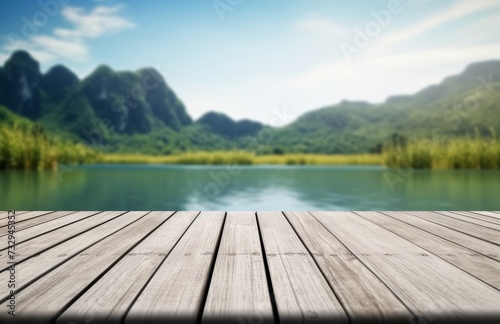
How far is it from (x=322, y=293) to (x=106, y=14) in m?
70.4

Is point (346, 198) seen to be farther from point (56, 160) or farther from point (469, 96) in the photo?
point (469, 96)

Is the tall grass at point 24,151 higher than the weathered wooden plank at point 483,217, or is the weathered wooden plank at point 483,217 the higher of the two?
the tall grass at point 24,151

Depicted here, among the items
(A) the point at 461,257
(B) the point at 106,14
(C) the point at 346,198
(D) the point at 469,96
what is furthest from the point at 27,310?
(B) the point at 106,14

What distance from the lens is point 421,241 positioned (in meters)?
1.69

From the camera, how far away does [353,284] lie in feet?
3.48

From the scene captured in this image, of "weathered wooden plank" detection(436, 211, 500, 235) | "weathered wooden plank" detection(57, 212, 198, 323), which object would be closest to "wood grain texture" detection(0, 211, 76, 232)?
"weathered wooden plank" detection(57, 212, 198, 323)

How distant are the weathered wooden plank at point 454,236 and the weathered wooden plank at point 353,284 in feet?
1.82

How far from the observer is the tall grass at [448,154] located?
38.9ft

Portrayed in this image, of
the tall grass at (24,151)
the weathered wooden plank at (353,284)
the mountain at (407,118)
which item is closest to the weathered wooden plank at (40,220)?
the weathered wooden plank at (353,284)

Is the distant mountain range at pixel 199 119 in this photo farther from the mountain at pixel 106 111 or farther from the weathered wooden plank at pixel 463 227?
the weathered wooden plank at pixel 463 227

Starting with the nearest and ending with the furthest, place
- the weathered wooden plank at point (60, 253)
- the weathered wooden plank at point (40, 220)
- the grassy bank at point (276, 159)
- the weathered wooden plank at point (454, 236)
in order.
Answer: the weathered wooden plank at point (60, 253) → the weathered wooden plank at point (454, 236) → the weathered wooden plank at point (40, 220) → the grassy bank at point (276, 159)

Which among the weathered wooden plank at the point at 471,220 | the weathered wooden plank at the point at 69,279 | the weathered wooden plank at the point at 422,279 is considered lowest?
the weathered wooden plank at the point at 471,220

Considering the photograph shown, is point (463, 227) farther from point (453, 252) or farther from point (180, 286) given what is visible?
point (180, 286)

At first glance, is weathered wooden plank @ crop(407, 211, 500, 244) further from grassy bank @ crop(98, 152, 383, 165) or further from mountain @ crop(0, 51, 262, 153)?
mountain @ crop(0, 51, 262, 153)
